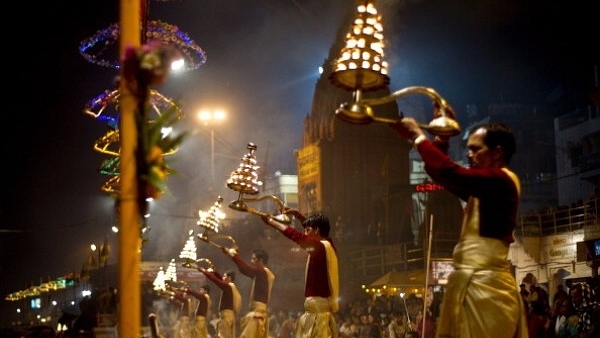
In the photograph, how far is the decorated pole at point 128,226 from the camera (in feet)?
13.8

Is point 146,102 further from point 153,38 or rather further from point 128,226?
point 153,38

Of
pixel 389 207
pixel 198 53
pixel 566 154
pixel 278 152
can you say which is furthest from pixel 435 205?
pixel 198 53

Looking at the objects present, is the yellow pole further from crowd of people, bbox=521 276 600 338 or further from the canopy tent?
the canopy tent

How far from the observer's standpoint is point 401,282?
29.3 m

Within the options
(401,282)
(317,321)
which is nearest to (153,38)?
(317,321)

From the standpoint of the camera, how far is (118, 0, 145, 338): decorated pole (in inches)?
165

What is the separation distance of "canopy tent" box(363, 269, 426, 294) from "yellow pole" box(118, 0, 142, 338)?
24.9 meters

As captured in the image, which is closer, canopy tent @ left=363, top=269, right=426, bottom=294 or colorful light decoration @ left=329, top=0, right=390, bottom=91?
colorful light decoration @ left=329, top=0, right=390, bottom=91

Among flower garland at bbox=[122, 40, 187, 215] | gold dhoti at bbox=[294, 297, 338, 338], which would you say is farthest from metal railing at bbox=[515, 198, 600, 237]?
flower garland at bbox=[122, 40, 187, 215]

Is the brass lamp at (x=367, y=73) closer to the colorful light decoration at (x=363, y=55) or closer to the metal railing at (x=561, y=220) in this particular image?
the colorful light decoration at (x=363, y=55)

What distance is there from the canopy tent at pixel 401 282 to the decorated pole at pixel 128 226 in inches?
979

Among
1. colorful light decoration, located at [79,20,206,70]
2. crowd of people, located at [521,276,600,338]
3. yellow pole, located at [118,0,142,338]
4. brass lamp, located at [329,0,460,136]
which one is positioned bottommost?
crowd of people, located at [521,276,600,338]

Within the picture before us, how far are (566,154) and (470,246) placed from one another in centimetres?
3871

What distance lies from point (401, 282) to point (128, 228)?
85.5ft
